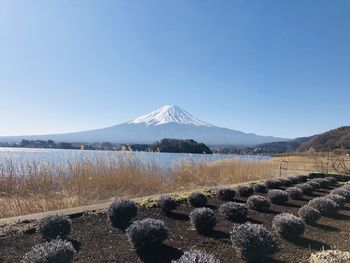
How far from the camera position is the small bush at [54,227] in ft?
15.0

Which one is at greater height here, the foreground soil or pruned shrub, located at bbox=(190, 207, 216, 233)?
pruned shrub, located at bbox=(190, 207, 216, 233)

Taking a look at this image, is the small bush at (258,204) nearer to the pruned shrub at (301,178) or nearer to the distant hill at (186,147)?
the pruned shrub at (301,178)

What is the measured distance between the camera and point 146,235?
4.22 m

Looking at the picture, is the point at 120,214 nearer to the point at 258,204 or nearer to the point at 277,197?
the point at 258,204

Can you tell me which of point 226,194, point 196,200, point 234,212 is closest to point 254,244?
point 234,212

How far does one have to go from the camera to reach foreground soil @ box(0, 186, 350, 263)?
4.04 meters

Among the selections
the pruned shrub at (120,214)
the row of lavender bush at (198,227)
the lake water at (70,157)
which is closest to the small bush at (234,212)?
the row of lavender bush at (198,227)

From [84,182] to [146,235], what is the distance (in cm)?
536

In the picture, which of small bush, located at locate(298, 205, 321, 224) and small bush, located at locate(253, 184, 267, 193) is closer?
small bush, located at locate(298, 205, 321, 224)

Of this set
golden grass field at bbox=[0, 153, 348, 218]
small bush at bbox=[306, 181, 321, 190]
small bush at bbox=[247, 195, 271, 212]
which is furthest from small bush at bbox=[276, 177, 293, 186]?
small bush at bbox=[247, 195, 271, 212]

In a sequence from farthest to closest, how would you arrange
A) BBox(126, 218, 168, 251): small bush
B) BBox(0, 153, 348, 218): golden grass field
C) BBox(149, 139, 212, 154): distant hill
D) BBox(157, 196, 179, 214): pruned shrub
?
BBox(149, 139, 212, 154): distant hill, BBox(0, 153, 348, 218): golden grass field, BBox(157, 196, 179, 214): pruned shrub, BBox(126, 218, 168, 251): small bush

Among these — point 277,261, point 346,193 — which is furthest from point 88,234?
point 346,193

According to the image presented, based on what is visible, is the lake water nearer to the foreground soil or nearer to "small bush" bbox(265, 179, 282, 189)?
"small bush" bbox(265, 179, 282, 189)

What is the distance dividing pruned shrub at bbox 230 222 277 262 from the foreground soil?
110 mm
